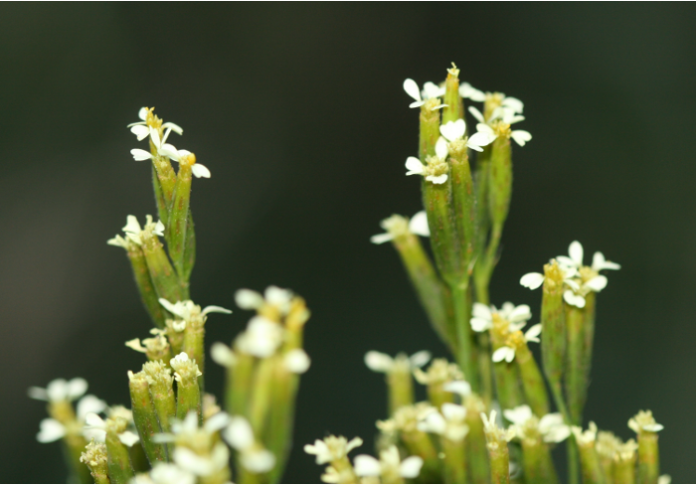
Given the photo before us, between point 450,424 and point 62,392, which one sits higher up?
point 62,392

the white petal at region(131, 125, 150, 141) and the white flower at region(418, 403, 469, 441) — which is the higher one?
the white petal at region(131, 125, 150, 141)

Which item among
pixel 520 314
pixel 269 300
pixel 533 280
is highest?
pixel 533 280

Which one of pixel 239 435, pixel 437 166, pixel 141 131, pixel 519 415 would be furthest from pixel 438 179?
pixel 239 435

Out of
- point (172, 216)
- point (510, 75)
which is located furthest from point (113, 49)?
point (172, 216)

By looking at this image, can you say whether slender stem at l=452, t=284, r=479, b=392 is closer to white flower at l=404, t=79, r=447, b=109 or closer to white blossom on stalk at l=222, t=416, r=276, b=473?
white flower at l=404, t=79, r=447, b=109

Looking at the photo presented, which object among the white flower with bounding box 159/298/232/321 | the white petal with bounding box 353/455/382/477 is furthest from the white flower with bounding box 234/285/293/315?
the white flower with bounding box 159/298/232/321

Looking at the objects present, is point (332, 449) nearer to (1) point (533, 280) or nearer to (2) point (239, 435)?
(2) point (239, 435)
